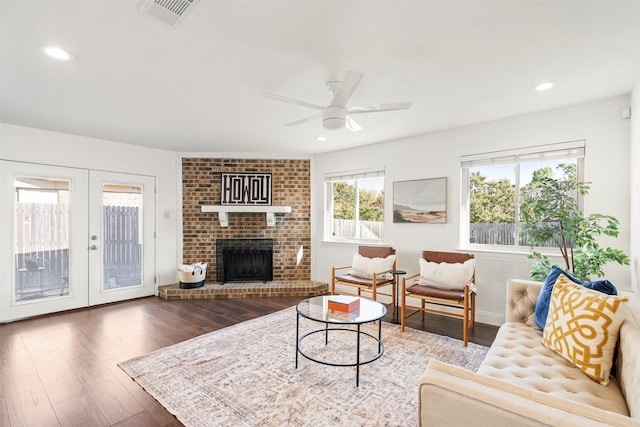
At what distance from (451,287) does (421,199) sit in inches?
50.7

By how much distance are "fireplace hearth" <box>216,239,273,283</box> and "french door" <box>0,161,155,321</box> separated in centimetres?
107

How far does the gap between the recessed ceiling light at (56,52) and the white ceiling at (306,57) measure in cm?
4

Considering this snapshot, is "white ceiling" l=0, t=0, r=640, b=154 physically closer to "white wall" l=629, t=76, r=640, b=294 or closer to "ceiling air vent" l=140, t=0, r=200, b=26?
"ceiling air vent" l=140, t=0, r=200, b=26

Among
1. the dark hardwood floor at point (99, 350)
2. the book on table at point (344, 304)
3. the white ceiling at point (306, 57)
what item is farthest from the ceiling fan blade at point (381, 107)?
the dark hardwood floor at point (99, 350)

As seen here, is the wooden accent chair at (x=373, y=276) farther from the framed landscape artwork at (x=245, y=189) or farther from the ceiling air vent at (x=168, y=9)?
the ceiling air vent at (x=168, y=9)

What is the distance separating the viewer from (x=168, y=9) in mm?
1641

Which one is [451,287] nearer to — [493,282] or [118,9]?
[493,282]

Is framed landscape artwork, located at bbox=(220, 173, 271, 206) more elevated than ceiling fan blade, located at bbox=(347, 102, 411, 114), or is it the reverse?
ceiling fan blade, located at bbox=(347, 102, 411, 114)

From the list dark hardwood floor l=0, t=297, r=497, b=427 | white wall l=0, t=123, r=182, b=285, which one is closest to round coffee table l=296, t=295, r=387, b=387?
dark hardwood floor l=0, t=297, r=497, b=427

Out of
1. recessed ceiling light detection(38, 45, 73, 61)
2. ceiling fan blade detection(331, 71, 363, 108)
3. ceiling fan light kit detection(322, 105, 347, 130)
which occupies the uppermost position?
recessed ceiling light detection(38, 45, 73, 61)

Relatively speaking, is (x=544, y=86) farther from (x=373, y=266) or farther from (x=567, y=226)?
(x=373, y=266)

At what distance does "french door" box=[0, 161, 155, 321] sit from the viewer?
12.3ft

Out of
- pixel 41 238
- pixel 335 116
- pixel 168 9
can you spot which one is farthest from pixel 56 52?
pixel 41 238

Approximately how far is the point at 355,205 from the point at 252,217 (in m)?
1.76
